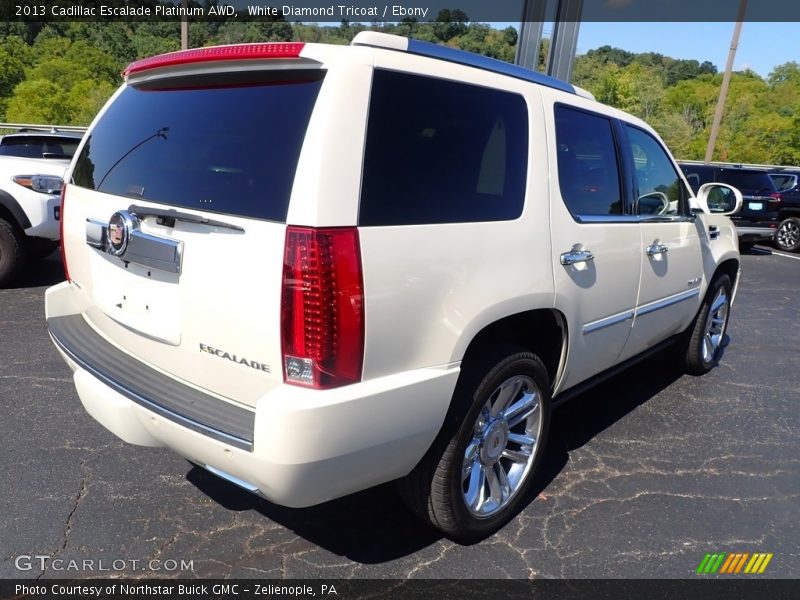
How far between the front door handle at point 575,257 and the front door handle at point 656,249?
0.74 meters

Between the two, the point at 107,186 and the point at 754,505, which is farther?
the point at 754,505

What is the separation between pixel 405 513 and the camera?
9.25 ft

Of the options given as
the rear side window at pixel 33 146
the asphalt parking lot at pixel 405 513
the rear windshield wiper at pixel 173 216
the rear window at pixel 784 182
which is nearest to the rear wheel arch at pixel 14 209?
the rear side window at pixel 33 146

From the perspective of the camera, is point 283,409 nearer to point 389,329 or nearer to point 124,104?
point 389,329

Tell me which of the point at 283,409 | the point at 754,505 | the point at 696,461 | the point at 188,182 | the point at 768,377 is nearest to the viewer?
the point at 283,409

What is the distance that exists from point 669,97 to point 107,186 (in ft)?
236

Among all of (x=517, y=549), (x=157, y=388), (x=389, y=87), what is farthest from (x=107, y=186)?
(x=517, y=549)

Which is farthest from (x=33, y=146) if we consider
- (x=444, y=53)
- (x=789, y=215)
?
(x=789, y=215)

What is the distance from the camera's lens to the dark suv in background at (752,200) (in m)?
12.2

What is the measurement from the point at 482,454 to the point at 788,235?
1333 centimetres

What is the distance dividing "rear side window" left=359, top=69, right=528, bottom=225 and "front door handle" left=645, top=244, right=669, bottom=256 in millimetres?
1238

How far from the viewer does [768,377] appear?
490 centimetres

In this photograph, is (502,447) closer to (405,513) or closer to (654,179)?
(405,513)

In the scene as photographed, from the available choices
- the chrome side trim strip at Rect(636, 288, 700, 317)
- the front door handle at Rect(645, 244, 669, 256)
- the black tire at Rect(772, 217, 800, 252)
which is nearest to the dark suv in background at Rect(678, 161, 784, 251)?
the black tire at Rect(772, 217, 800, 252)
